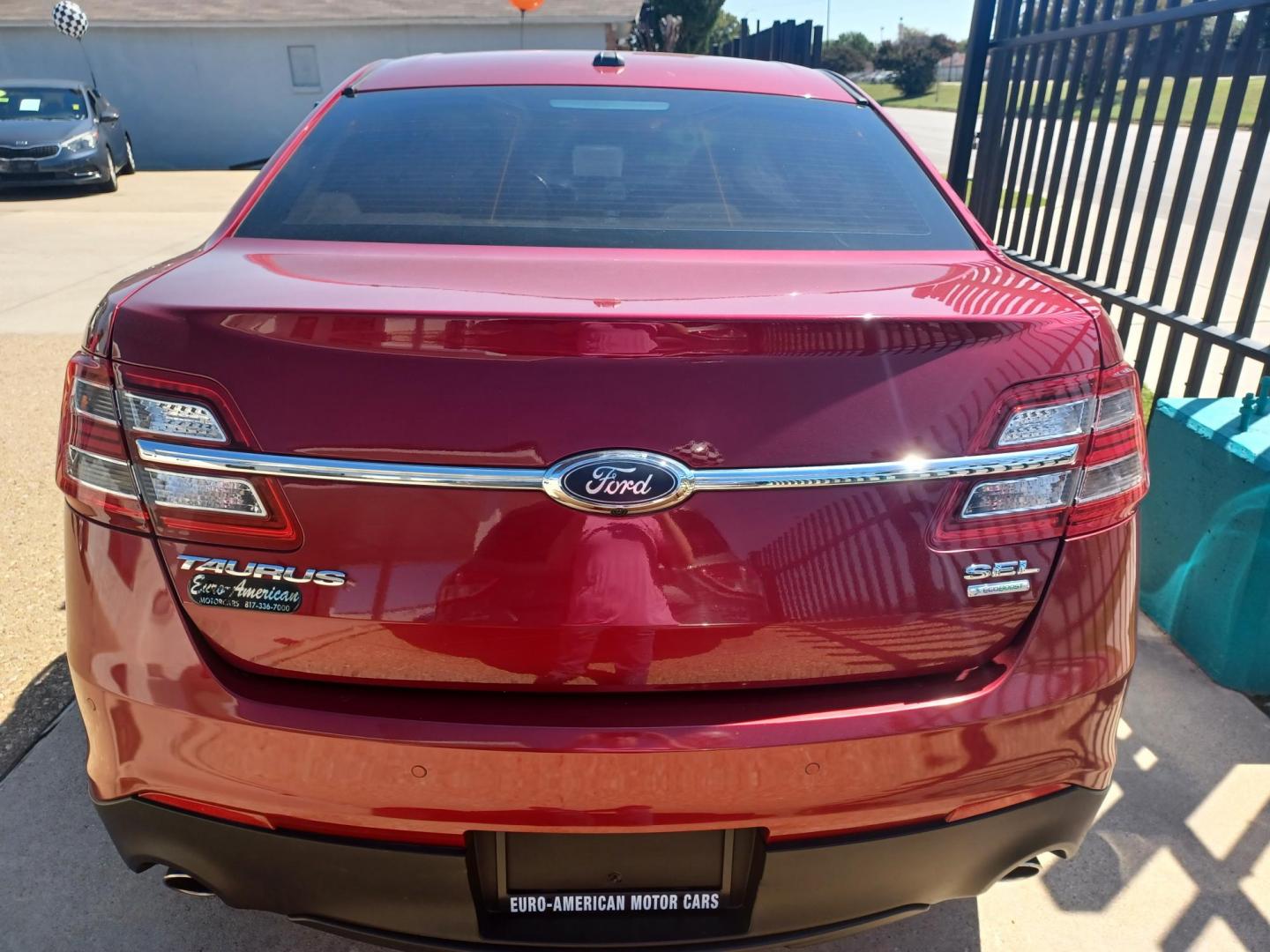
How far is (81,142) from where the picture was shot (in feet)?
47.6

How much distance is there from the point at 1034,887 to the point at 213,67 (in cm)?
2404

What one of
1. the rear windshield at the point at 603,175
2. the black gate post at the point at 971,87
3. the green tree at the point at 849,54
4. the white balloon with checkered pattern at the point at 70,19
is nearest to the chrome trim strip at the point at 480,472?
the rear windshield at the point at 603,175

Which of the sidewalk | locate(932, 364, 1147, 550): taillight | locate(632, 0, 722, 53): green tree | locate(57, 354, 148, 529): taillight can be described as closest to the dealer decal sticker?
locate(57, 354, 148, 529): taillight

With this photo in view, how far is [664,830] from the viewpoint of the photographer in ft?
4.50

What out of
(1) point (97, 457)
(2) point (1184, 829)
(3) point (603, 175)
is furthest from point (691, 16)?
(1) point (97, 457)

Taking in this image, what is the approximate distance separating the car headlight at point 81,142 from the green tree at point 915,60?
65.2 m

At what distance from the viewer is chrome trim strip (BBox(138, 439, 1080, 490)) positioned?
1273 millimetres

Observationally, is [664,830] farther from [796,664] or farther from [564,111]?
[564,111]

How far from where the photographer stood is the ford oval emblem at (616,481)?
1.26 meters

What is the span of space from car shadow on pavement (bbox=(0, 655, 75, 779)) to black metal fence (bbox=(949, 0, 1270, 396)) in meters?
3.80

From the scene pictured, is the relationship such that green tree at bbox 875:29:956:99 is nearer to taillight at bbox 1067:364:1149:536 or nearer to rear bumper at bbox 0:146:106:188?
rear bumper at bbox 0:146:106:188

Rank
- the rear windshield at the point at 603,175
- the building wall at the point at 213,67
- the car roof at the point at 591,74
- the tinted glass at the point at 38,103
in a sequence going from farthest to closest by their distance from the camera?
the building wall at the point at 213,67
the tinted glass at the point at 38,103
the car roof at the point at 591,74
the rear windshield at the point at 603,175

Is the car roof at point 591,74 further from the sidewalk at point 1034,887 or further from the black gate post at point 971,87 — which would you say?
the black gate post at point 971,87

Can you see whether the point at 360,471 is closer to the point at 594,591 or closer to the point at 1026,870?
the point at 594,591
